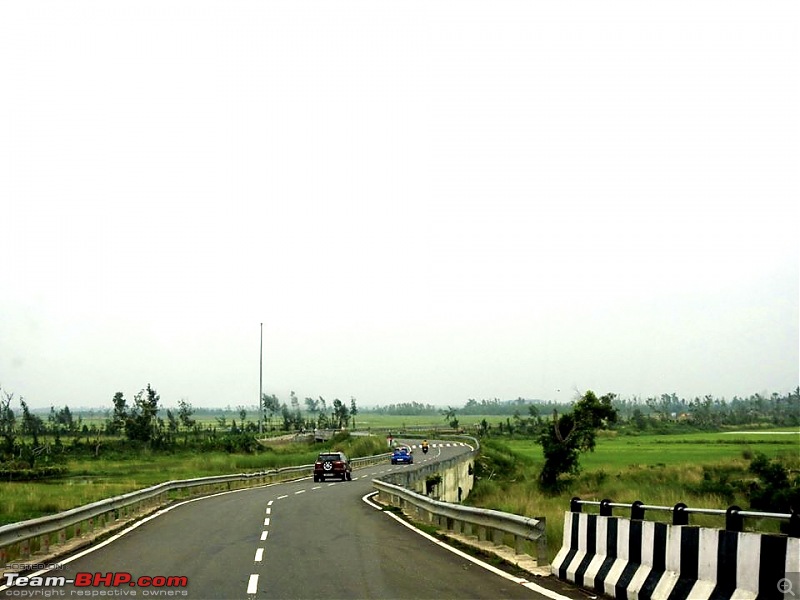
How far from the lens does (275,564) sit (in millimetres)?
15180

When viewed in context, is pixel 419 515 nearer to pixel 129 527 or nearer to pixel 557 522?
pixel 557 522

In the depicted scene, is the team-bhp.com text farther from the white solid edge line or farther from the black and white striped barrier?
the black and white striped barrier

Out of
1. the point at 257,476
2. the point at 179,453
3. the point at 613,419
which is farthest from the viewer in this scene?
the point at 179,453

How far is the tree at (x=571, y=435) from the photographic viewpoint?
6431 cm

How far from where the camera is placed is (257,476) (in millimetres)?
50500

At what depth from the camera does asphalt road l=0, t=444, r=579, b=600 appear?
12.3m

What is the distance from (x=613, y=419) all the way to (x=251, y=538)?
54556 millimetres

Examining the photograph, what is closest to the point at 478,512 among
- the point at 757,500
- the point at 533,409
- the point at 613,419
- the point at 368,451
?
the point at 757,500

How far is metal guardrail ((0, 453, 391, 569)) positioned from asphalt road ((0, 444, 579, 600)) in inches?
34.9

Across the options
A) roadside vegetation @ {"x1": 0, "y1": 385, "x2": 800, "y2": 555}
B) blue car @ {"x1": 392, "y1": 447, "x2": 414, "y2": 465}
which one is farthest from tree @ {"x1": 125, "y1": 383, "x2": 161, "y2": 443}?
blue car @ {"x1": 392, "y1": 447, "x2": 414, "y2": 465}

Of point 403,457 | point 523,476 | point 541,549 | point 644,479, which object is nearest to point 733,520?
point 541,549

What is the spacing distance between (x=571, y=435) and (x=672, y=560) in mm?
57622

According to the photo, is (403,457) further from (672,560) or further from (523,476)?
(672,560)

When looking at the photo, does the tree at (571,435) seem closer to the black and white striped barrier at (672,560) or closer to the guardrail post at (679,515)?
the black and white striped barrier at (672,560)
